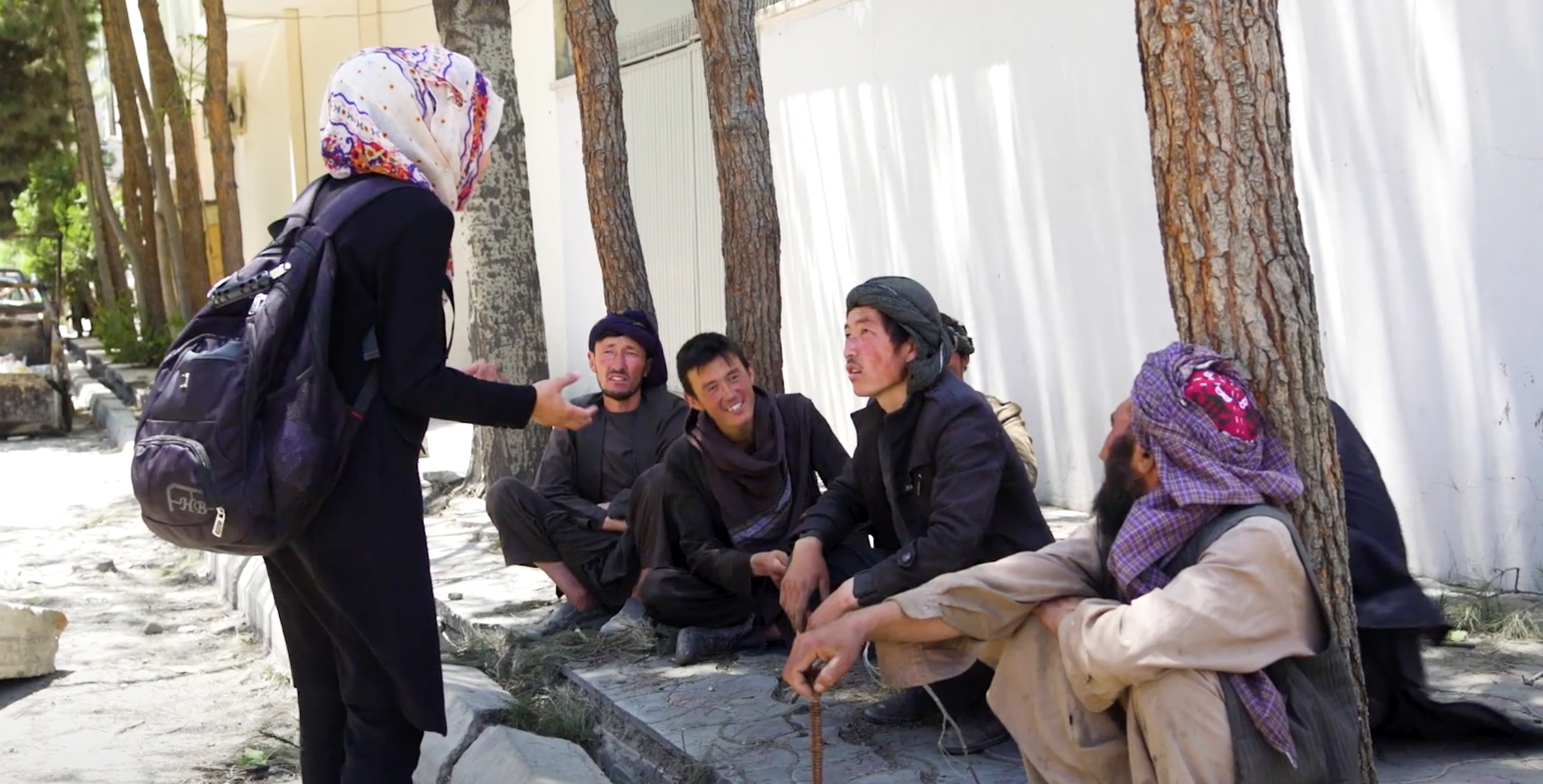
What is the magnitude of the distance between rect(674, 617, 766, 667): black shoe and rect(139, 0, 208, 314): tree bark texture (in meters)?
12.6

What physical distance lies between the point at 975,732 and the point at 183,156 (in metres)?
15.5

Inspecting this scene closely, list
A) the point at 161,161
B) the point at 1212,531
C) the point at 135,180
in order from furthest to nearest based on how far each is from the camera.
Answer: the point at 135,180, the point at 161,161, the point at 1212,531

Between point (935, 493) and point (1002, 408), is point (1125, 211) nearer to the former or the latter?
point (1002, 408)

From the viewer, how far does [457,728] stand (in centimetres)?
461

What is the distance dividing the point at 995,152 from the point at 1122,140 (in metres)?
0.95

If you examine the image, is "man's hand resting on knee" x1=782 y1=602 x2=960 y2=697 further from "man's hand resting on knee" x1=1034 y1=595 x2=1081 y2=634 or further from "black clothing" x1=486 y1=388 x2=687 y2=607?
"black clothing" x1=486 y1=388 x2=687 y2=607

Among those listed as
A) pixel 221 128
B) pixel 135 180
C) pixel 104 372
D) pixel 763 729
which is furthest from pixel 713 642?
pixel 135 180

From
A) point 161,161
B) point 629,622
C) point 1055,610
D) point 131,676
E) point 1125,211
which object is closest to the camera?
point 1055,610

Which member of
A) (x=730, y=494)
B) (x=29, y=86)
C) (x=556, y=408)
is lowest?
(x=730, y=494)

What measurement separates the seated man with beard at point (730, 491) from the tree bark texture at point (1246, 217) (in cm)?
209

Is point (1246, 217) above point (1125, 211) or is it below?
below

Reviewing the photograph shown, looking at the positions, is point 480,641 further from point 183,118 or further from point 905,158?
point 183,118

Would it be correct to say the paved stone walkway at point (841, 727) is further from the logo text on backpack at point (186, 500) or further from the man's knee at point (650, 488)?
the logo text on backpack at point (186, 500)

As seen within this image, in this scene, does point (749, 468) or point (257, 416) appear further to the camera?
point (749, 468)
